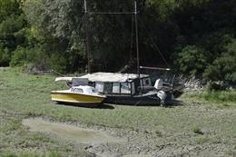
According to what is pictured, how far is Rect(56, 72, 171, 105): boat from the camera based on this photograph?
3775cm

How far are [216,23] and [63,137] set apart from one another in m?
19.2

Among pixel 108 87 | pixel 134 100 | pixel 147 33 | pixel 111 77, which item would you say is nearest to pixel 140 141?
pixel 134 100

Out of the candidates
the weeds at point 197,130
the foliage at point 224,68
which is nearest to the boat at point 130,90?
the foliage at point 224,68

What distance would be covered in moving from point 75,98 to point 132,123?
21.6 ft

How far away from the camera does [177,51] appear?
43312mm

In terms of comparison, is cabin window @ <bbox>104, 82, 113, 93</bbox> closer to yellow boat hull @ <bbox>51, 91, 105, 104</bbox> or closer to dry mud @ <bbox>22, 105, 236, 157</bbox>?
yellow boat hull @ <bbox>51, 91, 105, 104</bbox>

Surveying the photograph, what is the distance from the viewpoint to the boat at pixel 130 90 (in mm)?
37750

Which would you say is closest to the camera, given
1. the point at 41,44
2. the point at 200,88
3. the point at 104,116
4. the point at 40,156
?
the point at 40,156

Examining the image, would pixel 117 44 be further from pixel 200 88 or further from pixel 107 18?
pixel 200 88

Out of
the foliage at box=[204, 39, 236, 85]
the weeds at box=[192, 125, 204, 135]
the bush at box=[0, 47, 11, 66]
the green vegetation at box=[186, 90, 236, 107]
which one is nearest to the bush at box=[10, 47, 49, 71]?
the bush at box=[0, 47, 11, 66]

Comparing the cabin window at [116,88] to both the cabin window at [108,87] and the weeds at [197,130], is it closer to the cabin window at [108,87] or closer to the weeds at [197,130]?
the cabin window at [108,87]

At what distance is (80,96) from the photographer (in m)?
38.1

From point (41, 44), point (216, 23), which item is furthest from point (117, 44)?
point (41, 44)

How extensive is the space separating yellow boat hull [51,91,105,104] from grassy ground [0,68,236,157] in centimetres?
60
